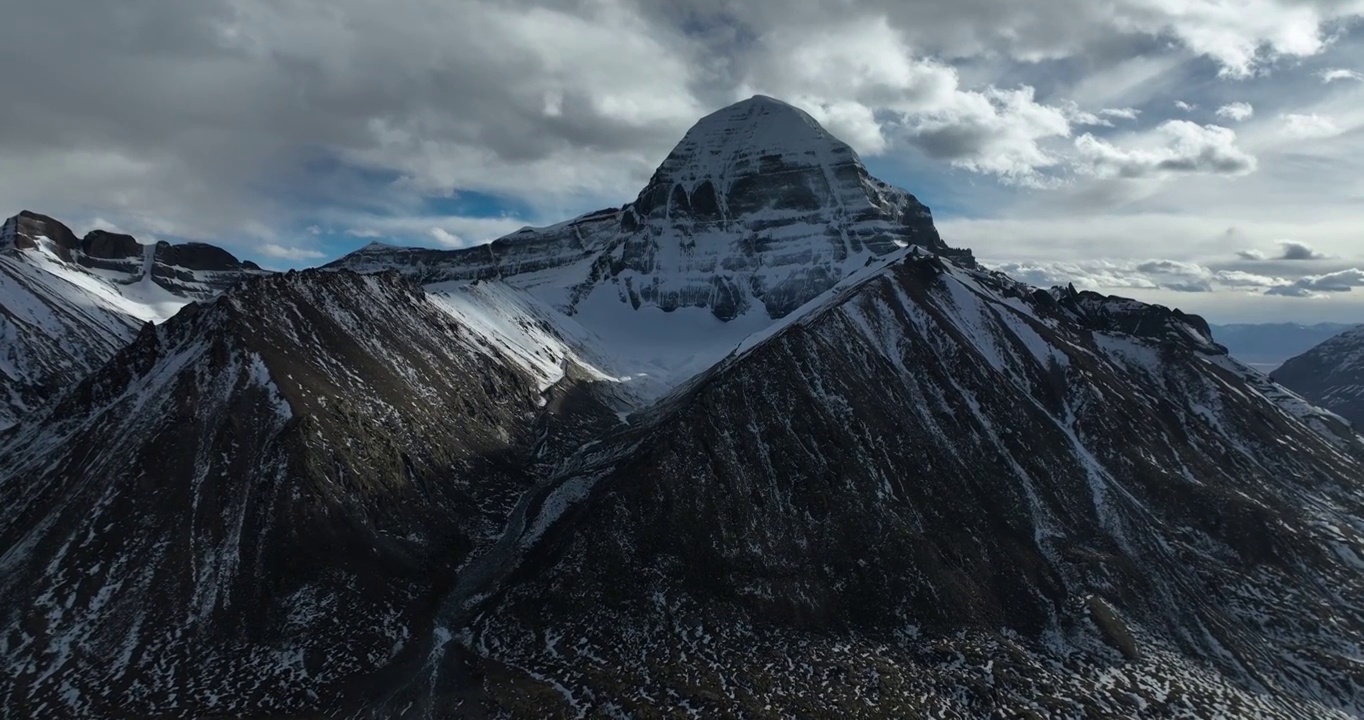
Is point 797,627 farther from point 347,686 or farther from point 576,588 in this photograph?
point 347,686

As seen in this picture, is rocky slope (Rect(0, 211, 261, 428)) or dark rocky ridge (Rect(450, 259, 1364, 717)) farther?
rocky slope (Rect(0, 211, 261, 428))

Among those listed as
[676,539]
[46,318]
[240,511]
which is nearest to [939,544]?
[676,539]

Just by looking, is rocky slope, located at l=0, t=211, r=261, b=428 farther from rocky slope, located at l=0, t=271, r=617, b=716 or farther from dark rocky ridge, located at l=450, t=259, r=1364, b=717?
dark rocky ridge, located at l=450, t=259, r=1364, b=717

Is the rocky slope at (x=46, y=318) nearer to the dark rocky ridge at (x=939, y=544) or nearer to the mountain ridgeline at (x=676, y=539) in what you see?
the mountain ridgeline at (x=676, y=539)

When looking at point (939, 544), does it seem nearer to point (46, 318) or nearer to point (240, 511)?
point (240, 511)

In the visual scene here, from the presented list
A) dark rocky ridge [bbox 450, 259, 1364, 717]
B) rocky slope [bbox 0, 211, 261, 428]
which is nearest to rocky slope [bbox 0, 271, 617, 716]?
dark rocky ridge [bbox 450, 259, 1364, 717]

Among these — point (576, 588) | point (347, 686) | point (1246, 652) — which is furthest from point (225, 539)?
point (1246, 652)

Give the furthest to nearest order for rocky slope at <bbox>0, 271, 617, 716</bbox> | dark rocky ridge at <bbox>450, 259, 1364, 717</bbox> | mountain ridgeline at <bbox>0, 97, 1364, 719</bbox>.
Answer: dark rocky ridge at <bbox>450, 259, 1364, 717</bbox> < mountain ridgeline at <bbox>0, 97, 1364, 719</bbox> < rocky slope at <bbox>0, 271, 617, 716</bbox>

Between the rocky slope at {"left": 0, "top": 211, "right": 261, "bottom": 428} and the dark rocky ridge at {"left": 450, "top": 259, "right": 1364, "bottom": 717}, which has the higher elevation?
the rocky slope at {"left": 0, "top": 211, "right": 261, "bottom": 428}
